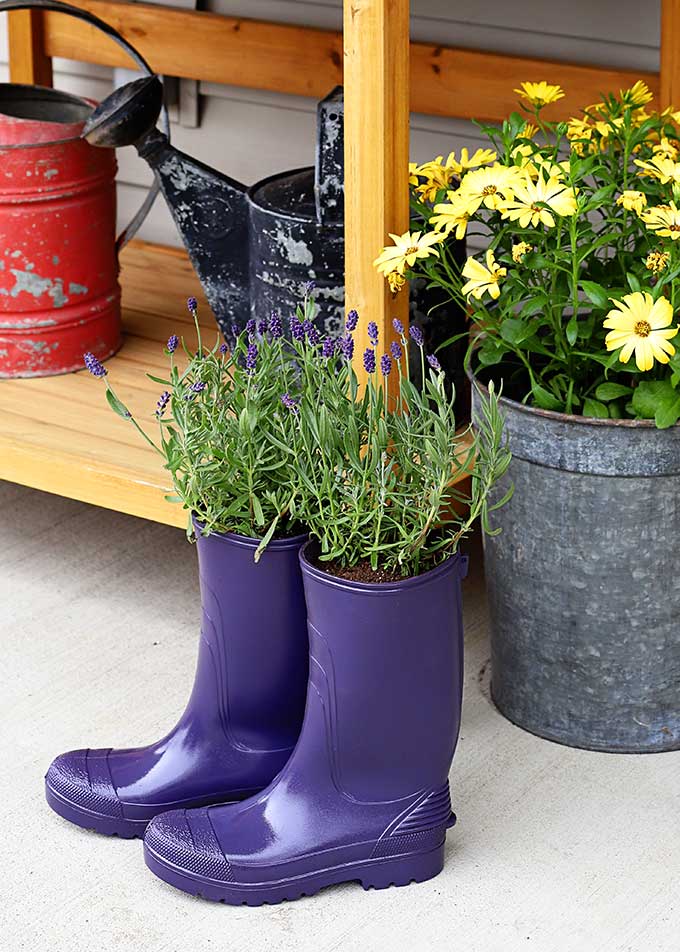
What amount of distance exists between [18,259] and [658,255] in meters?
1.07

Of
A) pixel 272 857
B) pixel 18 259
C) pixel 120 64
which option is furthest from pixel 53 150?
pixel 272 857

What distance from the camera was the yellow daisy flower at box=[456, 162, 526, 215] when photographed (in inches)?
60.9

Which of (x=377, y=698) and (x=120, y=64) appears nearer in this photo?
(x=377, y=698)

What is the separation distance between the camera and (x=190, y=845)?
1.48 m

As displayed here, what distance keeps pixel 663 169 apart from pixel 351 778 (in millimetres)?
754

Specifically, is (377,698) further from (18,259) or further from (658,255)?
(18,259)

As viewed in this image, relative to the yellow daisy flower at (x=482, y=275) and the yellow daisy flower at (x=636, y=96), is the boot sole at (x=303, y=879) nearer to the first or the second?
the yellow daisy flower at (x=482, y=275)

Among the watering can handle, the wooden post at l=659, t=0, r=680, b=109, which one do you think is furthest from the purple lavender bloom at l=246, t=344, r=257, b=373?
the wooden post at l=659, t=0, r=680, b=109

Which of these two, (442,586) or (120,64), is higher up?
(120,64)

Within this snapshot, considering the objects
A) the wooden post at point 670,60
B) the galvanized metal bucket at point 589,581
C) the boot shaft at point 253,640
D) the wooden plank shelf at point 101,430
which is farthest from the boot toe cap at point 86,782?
the wooden post at point 670,60

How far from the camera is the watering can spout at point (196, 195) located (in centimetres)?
206

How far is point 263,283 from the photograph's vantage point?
2016 mm

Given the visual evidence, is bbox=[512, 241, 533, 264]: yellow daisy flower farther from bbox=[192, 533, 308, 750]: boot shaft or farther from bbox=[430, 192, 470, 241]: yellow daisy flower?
bbox=[192, 533, 308, 750]: boot shaft

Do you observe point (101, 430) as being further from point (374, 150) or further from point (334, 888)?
point (334, 888)
